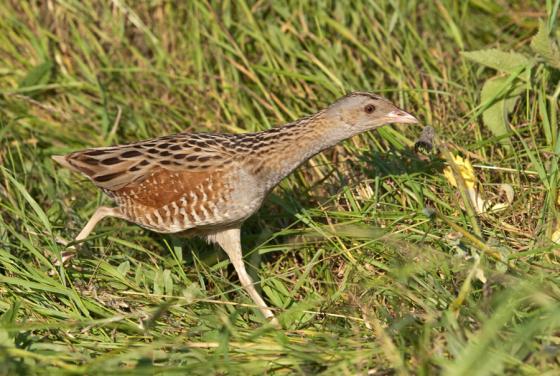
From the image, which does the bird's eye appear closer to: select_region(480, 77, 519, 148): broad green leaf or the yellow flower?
the yellow flower

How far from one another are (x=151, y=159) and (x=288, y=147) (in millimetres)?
847

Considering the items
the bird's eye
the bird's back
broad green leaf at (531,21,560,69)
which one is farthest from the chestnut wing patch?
broad green leaf at (531,21,560,69)

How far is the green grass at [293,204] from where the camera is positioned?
160 inches

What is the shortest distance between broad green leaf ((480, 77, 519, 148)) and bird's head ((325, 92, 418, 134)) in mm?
1027

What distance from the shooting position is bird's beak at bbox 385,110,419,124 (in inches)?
201

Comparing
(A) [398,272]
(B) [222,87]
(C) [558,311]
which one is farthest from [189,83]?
(C) [558,311]

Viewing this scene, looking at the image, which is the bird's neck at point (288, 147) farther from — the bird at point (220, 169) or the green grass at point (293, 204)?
the green grass at point (293, 204)

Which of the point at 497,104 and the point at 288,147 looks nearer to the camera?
the point at 288,147

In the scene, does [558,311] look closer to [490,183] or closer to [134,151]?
[490,183]

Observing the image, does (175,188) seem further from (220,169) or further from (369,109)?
(369,109)

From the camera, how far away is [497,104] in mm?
5945

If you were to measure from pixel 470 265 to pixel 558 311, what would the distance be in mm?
774

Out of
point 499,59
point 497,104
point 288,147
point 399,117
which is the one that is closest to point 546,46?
point 499,59

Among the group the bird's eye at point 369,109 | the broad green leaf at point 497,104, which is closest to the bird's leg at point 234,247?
the bird's eye at point 369,109
